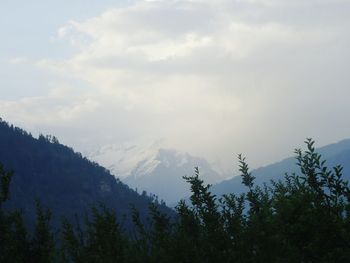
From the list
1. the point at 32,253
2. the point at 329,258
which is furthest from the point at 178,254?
the point at 329,258

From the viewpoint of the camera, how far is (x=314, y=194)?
23.7 m

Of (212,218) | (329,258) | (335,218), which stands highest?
(212,218)

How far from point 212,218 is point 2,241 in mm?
14060

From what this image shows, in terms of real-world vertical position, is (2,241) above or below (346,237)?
above

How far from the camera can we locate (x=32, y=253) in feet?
93.8

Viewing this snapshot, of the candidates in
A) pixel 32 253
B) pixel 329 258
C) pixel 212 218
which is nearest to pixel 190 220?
pixel 212 218

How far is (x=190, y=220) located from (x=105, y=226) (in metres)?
6.67

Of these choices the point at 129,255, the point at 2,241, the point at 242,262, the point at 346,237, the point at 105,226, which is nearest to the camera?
the point at 346,237

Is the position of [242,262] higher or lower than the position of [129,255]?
lower

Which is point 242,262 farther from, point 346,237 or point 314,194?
point 346,237

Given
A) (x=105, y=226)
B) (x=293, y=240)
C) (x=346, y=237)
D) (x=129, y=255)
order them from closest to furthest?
(x=346, y=237) → (x=293, y=240) → (x=105, y=226) → (x=129, y=255)

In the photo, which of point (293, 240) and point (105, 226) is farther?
point (105, 226)

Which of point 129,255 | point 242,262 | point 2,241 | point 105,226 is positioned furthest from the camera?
point 129,255

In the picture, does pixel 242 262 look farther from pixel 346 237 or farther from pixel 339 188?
pixel 346 237
